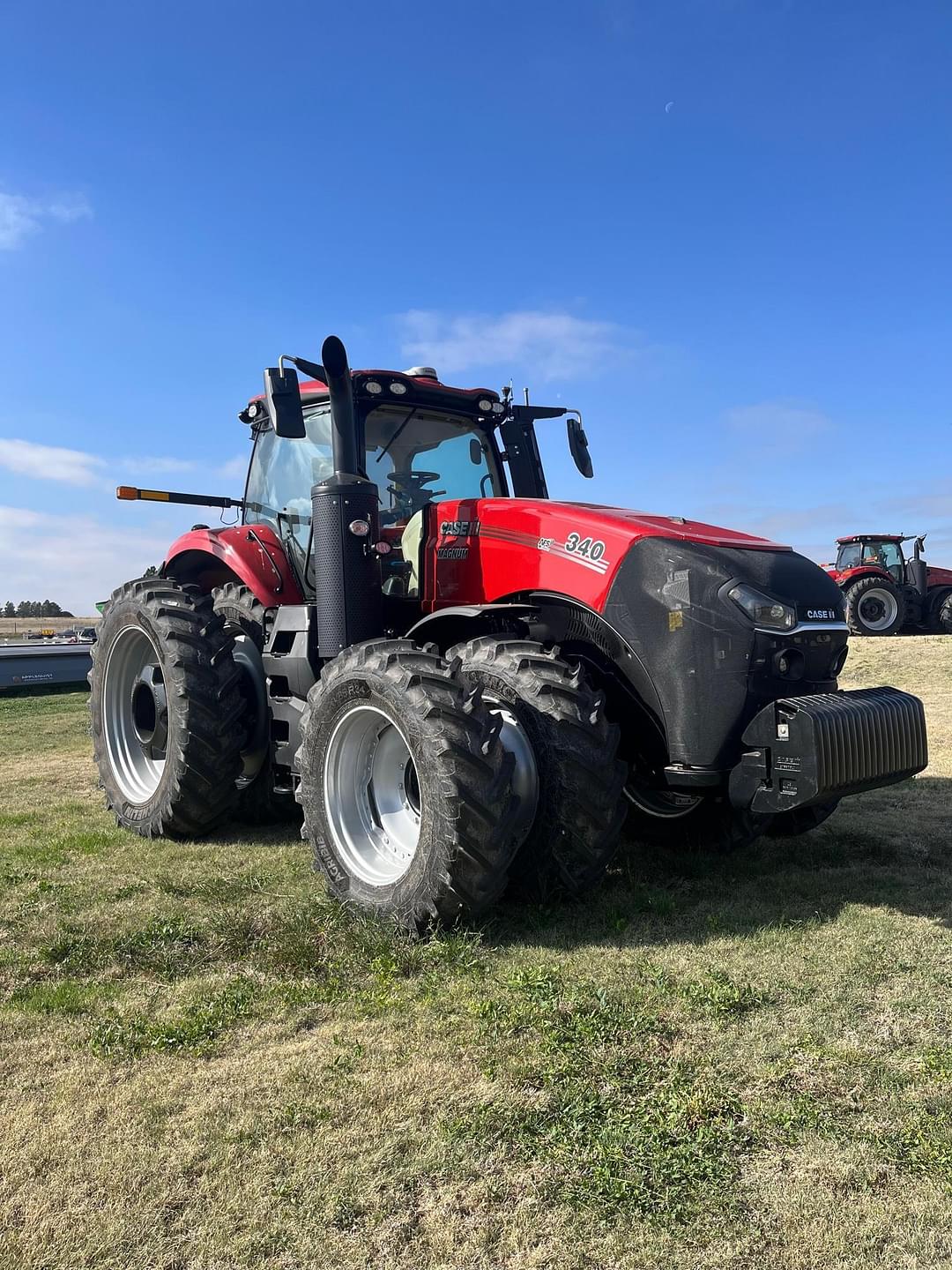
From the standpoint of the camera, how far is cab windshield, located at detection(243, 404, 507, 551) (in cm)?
548

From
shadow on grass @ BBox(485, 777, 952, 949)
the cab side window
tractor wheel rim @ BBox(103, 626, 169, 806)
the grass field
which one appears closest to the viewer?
the grass field

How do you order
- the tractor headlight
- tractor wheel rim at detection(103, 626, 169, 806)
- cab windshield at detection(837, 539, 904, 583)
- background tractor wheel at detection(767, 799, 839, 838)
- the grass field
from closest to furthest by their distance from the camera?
the grass field < the tractor headlight < background tractor wheel at detection(767, 799, 839, 838) < tractor wheel rim at detection(103, 626, 169, 806) < cab windshield at detection(837, 539, 904, 583)

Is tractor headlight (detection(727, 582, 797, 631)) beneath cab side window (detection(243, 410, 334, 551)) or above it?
beneath

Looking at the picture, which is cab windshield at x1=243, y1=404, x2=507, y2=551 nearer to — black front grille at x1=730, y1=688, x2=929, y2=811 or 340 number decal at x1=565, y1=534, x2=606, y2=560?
340 number decal at x1=565, y1=534, x2=606, y2=560

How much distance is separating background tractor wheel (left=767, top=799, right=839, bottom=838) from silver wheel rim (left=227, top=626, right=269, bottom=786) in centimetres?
284

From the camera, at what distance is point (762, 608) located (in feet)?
12.9

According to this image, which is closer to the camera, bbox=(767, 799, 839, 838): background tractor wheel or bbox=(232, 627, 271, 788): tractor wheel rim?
bbox=(767, 799, 839, 838): background tractor wheel

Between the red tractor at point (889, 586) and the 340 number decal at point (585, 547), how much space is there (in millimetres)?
16382

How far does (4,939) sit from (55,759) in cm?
532

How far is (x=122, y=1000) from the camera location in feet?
10.7

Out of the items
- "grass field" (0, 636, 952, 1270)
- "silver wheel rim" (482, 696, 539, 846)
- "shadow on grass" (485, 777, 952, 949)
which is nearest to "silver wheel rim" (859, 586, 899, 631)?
"shadow on grass" (485, 777, 952, 949)

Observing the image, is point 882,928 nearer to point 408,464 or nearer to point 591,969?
point 591,969

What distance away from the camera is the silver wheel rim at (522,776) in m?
3.73

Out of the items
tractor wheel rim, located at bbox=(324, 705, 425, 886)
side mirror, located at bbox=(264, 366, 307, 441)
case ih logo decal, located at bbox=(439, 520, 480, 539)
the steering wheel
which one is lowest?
tractor wheel rim, located at bbox=(324, 705, 425, 886)
